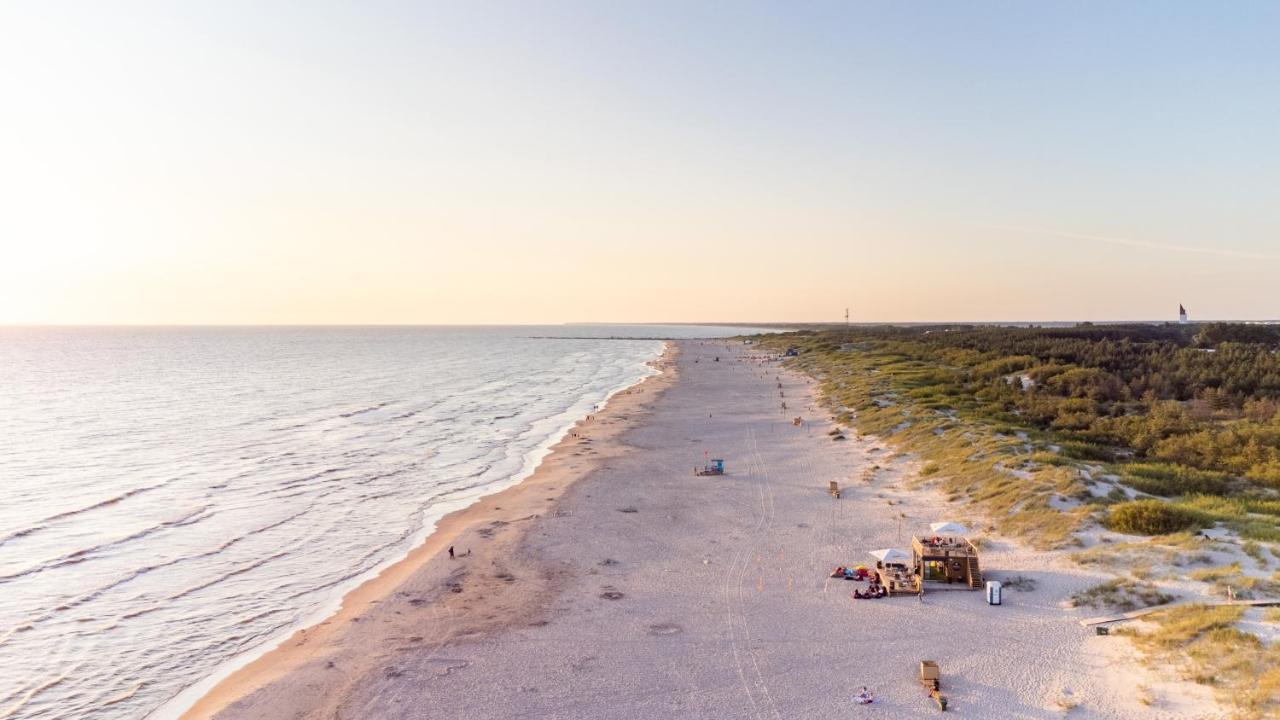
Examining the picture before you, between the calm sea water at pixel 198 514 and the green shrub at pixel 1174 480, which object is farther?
the green shrub at pixel 1174 480

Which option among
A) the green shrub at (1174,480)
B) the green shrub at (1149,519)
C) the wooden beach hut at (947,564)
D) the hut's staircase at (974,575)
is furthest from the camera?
the green shrub at (1174,480)

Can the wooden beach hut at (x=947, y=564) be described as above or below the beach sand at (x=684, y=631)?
above

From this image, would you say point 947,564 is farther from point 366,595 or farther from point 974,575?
point 366,595

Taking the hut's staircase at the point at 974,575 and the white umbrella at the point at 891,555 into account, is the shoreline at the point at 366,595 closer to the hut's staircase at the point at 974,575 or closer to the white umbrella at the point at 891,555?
the white umbrella at the point at 891,555

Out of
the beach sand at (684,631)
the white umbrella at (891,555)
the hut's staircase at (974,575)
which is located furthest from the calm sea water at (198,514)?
the hut's staircase at (974,575)

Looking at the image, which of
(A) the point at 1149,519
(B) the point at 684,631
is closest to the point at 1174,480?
(A) the point at 1149,519

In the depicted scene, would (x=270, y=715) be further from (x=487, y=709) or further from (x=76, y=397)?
(x=76, y=397)

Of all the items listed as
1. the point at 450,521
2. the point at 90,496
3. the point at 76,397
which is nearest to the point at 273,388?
the point at 76,397
